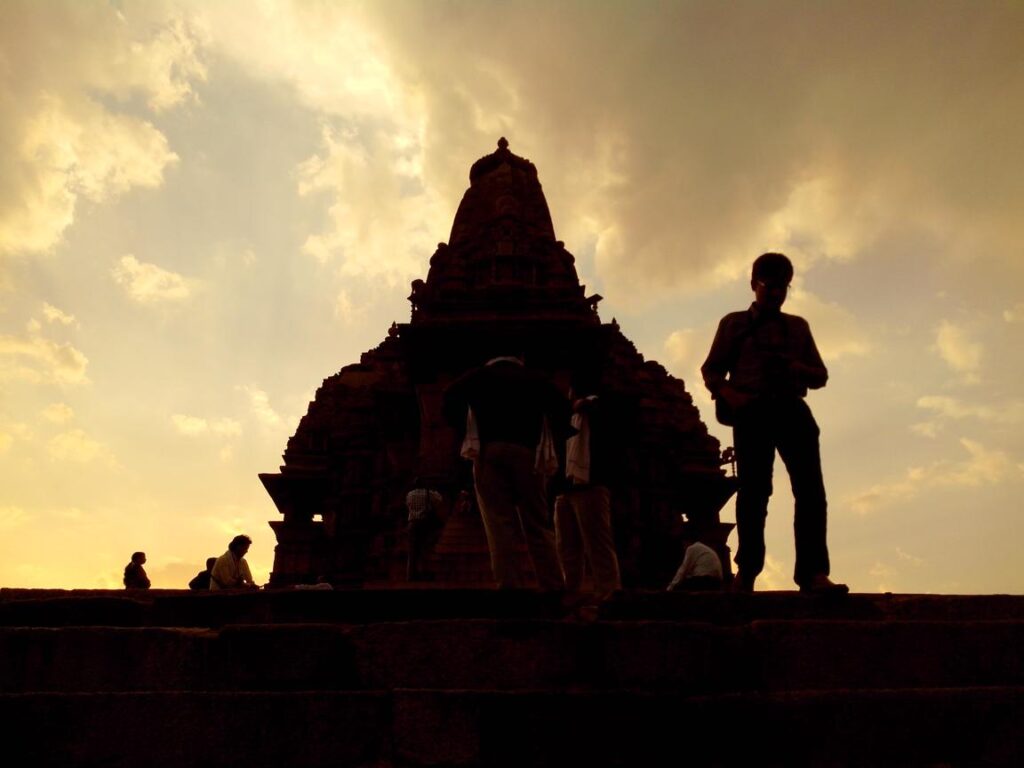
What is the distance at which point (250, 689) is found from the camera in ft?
12.6

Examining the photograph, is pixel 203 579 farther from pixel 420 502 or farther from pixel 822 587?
pixel 822 587

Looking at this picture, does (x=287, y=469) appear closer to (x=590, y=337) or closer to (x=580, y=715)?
(x=590, y=337)

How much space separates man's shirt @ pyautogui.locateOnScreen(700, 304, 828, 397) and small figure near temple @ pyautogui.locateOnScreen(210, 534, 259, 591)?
284 inches

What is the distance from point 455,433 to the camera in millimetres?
13492

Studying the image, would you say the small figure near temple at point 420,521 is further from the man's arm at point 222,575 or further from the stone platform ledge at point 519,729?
the stone platform ledge at point 519,729

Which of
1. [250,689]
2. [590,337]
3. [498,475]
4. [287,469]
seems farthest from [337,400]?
[250,689]

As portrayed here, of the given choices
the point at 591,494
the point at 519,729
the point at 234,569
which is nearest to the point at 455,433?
the point at 234,569

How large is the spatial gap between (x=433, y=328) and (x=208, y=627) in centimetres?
1095

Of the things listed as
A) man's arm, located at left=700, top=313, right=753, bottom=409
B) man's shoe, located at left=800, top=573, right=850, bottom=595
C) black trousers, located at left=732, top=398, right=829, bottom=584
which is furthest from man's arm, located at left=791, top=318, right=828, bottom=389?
man's shoe, located at left=800, top=573, right=850, bottom=595

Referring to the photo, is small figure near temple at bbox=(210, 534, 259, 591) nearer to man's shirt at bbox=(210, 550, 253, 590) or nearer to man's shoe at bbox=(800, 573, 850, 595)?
man's shirt at bbox=(210, 550, 253, 590)

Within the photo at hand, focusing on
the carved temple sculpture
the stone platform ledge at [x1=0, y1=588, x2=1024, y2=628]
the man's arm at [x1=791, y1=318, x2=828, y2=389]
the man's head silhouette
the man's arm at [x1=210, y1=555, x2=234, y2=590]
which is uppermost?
the carved temple sculpture

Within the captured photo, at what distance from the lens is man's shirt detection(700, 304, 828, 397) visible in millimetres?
5098

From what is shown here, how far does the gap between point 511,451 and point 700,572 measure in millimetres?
2417

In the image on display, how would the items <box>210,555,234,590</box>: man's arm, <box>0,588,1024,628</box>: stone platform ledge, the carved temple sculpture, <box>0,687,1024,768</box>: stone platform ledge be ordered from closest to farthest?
<box>0,687,1024,768</box>: stone platform ledge
<box>0,588,1024,628</box>: stone platform ledge
<box>210,555,234,590</box>: man's arm
the carved temple sculpture
